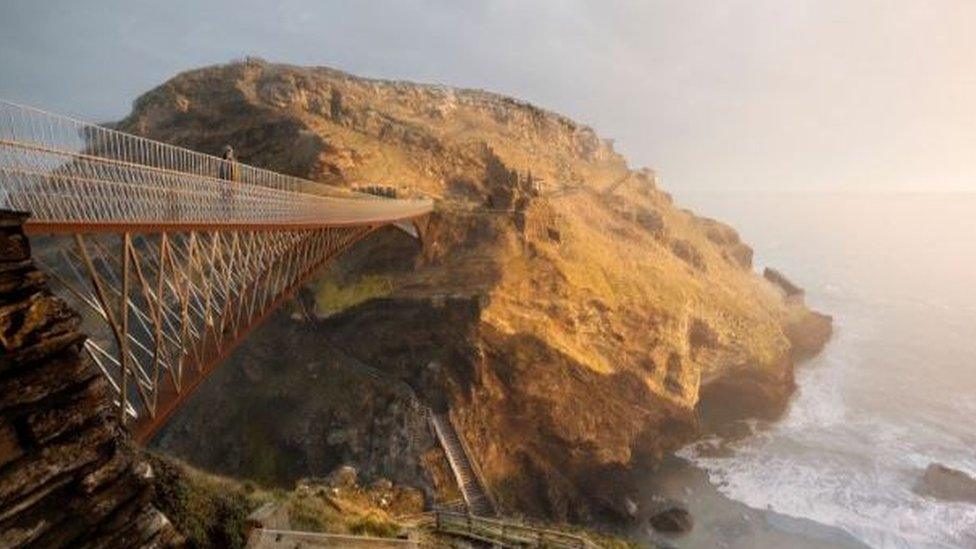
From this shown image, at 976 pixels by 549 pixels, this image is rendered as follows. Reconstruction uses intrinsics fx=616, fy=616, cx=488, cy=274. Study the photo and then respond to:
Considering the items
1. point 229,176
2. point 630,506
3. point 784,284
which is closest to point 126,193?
point 229,176

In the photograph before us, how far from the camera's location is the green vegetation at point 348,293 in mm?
35344

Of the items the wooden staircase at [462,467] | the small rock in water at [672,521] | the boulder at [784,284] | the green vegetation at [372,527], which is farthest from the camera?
the boulder at [784,284]

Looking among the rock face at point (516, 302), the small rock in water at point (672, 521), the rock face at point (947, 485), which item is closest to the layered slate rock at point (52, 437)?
the rock face at point (516, 302)

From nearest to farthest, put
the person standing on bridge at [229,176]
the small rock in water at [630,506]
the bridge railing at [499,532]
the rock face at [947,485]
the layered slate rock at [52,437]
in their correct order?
the layered slate rock at [52,437] < the person standing on bridge at [229,176] < the bridge railing at [499,532] < the small rock in water at [630,506] < the rock face at [947,485]

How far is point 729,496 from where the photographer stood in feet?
112

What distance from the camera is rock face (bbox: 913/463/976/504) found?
3403 centimetres

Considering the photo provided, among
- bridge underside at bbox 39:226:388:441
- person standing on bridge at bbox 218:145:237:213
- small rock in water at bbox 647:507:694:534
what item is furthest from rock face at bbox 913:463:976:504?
person standing on bridge at bbox 218:145:237:213

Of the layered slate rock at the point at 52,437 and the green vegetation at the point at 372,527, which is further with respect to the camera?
the green vegetation at the point at 372,527

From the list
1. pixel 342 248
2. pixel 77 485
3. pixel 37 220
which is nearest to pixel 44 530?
pixel 77 485

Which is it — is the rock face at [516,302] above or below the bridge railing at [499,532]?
above

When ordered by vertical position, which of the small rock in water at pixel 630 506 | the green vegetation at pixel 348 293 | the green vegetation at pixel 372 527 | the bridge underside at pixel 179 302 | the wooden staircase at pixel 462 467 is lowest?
the small rock in water at pixel 630 506

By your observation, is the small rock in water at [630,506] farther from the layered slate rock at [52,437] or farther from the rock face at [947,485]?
the layered slate rock at [52,437]

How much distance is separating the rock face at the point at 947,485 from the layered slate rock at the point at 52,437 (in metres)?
40.0

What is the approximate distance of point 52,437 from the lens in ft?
24.7
